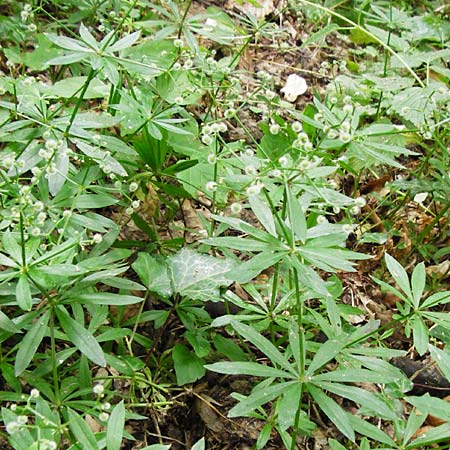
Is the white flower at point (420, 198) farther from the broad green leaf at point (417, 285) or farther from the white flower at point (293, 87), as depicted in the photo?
the broad green leaf at point (417, 285)

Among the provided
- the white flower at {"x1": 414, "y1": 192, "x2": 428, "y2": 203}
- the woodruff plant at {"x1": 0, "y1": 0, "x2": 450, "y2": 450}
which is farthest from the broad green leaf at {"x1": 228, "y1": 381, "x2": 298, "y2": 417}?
the white flower at {"x1": 414, "y1": 192, "x2": 428, "y2": 203}

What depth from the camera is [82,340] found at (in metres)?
1.90

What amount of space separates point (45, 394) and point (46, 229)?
22.1 inches

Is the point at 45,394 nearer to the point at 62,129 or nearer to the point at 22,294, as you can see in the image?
the point at 22,294

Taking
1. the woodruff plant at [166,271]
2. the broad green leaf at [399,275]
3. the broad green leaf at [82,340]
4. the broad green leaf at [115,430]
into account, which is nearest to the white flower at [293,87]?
the woodruff plant at [166,271]

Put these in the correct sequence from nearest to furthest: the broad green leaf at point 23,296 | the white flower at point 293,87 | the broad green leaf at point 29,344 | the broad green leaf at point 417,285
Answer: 1. the broad green leaf at point 23,296
2. the broad green leaf at point 29,344
3. the broad green leaf at point 417,285
4. the white flower at point 293,87

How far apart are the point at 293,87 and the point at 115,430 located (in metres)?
2.87

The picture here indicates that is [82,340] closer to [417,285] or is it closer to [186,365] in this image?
[186,365]

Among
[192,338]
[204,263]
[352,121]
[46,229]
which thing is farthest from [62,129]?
[352,121]

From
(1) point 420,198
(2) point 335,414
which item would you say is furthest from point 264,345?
(1) point 420,198

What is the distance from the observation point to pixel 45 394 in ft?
6.48

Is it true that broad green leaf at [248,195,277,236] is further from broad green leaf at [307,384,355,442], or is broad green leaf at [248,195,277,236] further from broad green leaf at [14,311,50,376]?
broad green leaf at [14,311,50,376]

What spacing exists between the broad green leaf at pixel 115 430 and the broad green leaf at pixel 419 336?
0.94 metres

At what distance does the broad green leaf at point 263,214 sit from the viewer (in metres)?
1.97
